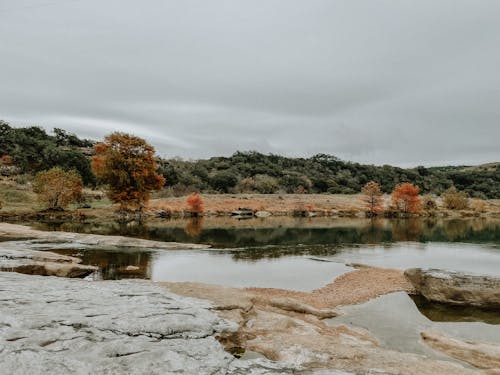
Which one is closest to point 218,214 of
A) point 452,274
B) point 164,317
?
point 452,274

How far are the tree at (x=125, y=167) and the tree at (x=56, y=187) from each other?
6674mm

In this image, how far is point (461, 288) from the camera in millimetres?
22312

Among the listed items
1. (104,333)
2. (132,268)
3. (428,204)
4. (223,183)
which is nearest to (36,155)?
(223,183)

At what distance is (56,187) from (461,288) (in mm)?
65333

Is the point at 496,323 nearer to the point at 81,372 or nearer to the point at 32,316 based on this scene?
the point at 81,372

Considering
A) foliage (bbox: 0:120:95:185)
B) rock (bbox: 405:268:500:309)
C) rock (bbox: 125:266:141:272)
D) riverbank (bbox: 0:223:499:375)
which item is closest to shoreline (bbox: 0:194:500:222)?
foliage (bbox: 0:120:95:185)

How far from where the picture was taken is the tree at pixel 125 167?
217ft

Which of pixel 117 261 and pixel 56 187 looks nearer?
pixel 117 261

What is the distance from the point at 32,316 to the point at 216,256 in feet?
90.8

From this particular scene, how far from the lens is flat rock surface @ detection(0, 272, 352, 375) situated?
32.2 ft

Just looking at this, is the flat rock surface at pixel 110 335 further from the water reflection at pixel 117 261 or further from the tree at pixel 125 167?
the tree at pixel 125 167

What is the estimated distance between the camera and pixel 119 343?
36.8 ft

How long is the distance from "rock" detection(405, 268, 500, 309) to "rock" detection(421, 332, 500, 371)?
6674 mm

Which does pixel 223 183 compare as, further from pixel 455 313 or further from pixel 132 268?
pixel 455 313
